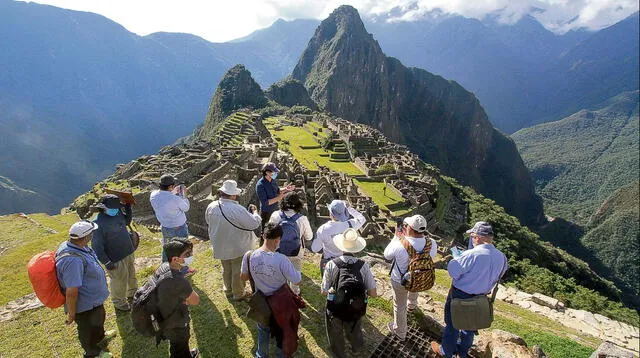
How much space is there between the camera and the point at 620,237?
71.7m

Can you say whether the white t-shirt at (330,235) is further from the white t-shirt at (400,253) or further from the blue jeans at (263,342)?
the blue jeans at (263,342)

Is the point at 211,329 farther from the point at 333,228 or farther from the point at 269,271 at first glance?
the point at 333,228

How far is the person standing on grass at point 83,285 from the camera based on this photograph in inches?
175

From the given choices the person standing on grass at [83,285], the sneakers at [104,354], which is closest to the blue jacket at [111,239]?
the person standing on grass at [83,285]

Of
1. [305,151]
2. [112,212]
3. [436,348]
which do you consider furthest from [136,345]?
[305,151]

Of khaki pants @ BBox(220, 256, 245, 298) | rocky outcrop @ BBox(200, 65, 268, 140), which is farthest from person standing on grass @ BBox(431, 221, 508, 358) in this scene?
rocky outcrop @ BBox(200, 65, 268, 140)

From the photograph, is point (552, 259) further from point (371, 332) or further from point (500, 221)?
point (371, 332)

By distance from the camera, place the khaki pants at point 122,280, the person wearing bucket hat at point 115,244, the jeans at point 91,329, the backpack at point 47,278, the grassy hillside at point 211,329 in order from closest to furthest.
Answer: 1. the backpack at point 47,278
2. the jeans at point 91,329
3. the grassy hillside at point 211,329
4. the person wearing bucket hat at point 115,244
5. the khaki pants at point 122,280

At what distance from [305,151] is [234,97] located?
56073mm

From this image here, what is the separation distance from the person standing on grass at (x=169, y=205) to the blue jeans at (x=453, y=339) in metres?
4.38

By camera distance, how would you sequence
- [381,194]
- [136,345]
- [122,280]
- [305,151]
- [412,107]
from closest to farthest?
[136,345] → [122,280] → [381,194] → [305,151] → [412,107]

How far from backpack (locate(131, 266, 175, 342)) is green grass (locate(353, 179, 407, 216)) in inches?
1210

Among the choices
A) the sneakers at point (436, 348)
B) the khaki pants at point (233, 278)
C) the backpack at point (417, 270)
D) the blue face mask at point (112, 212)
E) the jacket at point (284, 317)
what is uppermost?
the blue face mask at point (112, 212)

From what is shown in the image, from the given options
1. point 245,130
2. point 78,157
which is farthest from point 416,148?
point 78,157
